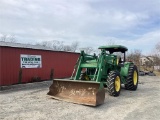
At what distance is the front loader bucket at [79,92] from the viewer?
25.2ft

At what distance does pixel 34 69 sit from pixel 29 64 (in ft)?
2.08

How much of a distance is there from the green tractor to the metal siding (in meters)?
4.68

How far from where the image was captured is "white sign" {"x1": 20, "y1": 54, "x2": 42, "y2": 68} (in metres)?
13.7

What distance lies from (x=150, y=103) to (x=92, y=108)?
7.91 ft

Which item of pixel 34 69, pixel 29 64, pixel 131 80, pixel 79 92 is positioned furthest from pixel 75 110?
pixel 34 69

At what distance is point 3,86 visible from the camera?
1243cm

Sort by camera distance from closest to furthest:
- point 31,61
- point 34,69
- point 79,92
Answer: point 79,92 < point 31,61 < point 34,69

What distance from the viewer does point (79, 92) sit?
8.24 m

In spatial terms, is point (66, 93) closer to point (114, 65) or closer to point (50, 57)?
point (114, 65)

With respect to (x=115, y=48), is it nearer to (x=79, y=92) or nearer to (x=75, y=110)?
(x=79, y=92)

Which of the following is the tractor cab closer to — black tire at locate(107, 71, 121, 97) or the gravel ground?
black tire at locate(107, 71, 121, 97)

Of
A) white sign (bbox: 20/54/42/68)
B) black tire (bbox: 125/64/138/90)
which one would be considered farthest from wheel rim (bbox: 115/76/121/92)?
white sign (bbox: 20/54/42/68)

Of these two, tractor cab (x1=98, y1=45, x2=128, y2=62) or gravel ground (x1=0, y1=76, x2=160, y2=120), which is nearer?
gravel ground (x1=0, y1=76, x2=160, y2=120)

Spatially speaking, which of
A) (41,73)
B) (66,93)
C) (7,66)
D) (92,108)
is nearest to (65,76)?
(41,73)
